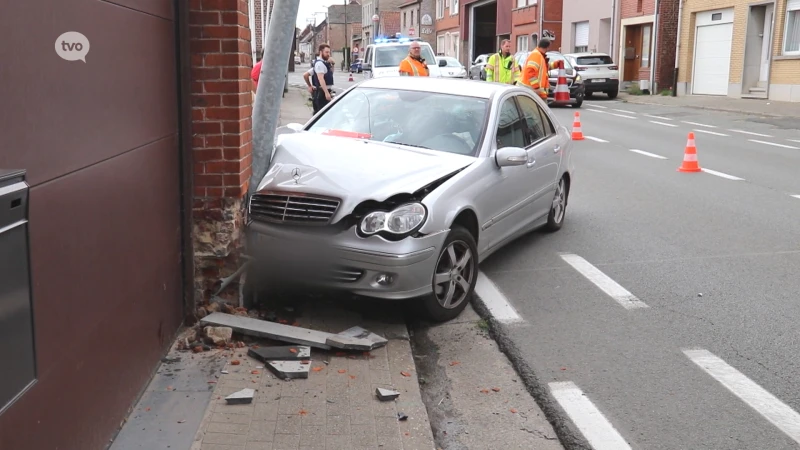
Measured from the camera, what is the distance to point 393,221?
5359 millimetres

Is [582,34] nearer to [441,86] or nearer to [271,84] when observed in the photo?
[441,86]

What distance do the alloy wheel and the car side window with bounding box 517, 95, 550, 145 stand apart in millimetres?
2010

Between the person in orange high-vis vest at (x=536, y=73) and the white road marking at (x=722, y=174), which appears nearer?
the white road marking at (x=722, y=174)

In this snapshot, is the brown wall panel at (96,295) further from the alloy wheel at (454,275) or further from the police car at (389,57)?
the police car at (389,57)

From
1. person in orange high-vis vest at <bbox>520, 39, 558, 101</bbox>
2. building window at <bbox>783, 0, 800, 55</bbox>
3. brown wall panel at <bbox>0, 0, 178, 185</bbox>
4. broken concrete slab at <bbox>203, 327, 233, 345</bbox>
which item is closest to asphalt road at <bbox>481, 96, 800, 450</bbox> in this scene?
broken concrete slab at <bbox>203, 327, 233, 345</bbox>

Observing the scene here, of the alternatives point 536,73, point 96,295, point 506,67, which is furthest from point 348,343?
point 506,67

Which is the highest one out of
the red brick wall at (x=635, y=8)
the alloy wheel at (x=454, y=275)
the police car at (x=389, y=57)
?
the red brick wall at (x=635, y=8)

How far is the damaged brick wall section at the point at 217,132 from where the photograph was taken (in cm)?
523

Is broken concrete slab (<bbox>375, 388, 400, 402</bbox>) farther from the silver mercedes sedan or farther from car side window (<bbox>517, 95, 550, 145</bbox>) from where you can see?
car side window (<bbox>517, 95, 550, 145</bbox>)

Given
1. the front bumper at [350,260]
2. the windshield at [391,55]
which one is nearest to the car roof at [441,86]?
the front bumper at [350,260]

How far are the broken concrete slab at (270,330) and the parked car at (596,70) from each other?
27.8m

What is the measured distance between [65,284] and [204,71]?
2.50 m

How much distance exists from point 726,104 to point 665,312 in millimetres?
23238

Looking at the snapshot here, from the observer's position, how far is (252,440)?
151 inches
